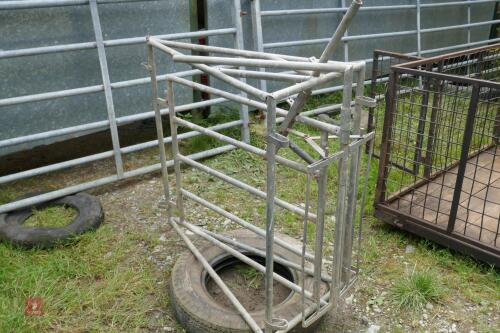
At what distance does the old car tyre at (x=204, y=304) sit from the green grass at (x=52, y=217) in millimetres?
1123

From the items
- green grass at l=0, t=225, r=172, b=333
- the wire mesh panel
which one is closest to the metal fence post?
green grass at l=0, t=225, r=172, b=333

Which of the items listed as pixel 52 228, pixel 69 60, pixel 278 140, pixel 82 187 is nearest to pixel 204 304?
pixel 278 140

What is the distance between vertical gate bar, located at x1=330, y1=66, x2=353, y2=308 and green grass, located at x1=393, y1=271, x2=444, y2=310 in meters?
0.58

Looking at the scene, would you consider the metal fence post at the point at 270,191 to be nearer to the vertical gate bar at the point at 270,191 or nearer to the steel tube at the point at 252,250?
the vertical gate bar at the point at 270,191

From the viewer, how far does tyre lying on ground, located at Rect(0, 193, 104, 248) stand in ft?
9.91

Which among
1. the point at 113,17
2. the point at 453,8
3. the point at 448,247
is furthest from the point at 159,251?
the point at 453,8

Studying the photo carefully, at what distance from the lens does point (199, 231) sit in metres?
2.83

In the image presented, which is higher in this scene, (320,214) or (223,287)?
(320,214)

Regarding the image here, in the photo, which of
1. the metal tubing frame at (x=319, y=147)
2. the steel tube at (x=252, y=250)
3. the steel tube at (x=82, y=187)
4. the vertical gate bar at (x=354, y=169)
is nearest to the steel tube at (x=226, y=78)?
the metal tubing frame at (x=319, y=147)

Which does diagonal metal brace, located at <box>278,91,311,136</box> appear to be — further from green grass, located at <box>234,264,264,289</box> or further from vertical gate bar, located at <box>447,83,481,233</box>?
vertical gate bar, located at <box>447,83,481,233</box>

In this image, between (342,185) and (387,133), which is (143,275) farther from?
(387,133)

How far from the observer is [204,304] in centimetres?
236

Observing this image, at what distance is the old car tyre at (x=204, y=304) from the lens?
2250 millimetres

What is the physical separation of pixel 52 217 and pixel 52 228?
1.06ft
